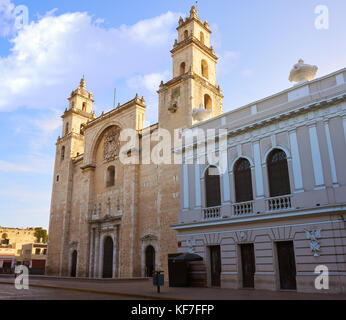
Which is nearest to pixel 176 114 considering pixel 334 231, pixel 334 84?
pixel 334 84

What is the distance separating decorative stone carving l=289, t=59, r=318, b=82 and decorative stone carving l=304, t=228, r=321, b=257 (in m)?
7.51

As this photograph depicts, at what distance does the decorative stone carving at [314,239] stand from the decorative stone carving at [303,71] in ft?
24.6

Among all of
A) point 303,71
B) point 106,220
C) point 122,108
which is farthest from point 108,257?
point 303,71

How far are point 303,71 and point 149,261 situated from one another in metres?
18.6

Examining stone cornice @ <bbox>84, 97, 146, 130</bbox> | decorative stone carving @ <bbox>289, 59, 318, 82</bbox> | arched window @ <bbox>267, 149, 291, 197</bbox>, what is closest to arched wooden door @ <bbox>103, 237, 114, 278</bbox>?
stone cornice @ <bbox>84, 97, 146, 130</bbox>

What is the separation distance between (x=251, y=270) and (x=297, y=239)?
2.91 meters

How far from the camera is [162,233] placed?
26219 mm

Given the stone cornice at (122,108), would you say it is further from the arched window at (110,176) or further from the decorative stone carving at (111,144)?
the arched window at (110,176)

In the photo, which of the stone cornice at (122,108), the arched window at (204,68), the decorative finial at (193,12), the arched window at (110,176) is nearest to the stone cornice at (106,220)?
the arched window at (110,176)

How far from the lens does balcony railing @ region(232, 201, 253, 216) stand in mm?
16547

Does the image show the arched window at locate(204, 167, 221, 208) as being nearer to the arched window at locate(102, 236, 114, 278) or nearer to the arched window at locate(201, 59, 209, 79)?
the arched window at locate(201, 59, 209, 79)

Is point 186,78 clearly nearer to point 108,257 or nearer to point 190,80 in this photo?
point 190,80

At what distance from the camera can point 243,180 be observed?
17.5 meters
